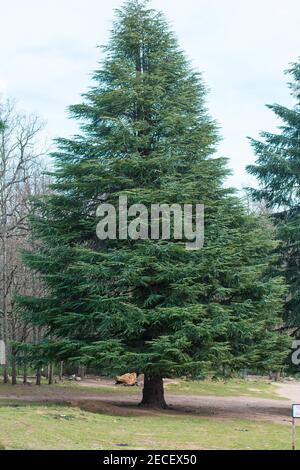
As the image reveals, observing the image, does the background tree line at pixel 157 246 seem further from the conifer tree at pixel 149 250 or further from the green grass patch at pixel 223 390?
the green grass patch at pixel 223 390

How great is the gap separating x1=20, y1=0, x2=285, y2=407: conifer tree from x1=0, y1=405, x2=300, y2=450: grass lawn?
2.14 metres

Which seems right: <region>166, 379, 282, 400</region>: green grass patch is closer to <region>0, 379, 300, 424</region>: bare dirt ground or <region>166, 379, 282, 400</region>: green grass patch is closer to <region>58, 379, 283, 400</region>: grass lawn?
<region>58, 379, 283, 400</region>: grass lawn

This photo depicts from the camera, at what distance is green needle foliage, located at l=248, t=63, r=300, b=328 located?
72.3ft

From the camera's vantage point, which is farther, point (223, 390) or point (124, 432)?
point (223, 390)

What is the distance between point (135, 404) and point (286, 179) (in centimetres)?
981

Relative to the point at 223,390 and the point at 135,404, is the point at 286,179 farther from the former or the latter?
the point at 223,390

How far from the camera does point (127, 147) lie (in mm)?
19953

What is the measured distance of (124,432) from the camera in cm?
1286

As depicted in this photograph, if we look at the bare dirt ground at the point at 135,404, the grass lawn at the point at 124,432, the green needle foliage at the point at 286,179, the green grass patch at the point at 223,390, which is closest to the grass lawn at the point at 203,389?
the green grass patch at the point at 223,390

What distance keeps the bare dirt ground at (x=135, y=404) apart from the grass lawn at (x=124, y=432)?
6.07ft

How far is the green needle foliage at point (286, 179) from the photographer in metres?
22.0

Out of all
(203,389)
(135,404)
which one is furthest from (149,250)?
(203,389)
